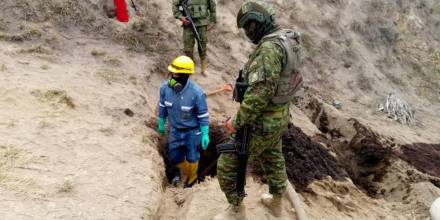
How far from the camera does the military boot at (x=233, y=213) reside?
16.0ft

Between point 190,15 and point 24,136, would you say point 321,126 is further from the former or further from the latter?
point 24,136

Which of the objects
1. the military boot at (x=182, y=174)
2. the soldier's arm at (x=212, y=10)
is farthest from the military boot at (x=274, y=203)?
the soldier's arm at (x=212, y=10)

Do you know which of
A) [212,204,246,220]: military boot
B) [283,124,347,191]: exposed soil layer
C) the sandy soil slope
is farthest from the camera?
[283,124,347,191]: exposed soil layer

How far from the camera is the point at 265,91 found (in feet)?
13.6

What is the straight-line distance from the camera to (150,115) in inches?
285

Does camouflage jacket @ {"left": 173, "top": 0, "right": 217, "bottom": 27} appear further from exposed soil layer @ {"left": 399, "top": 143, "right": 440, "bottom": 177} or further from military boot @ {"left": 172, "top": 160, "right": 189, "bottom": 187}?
exposed soil layer @ {"left": 399, "top": 143, "right": 440, "bottom": 177}

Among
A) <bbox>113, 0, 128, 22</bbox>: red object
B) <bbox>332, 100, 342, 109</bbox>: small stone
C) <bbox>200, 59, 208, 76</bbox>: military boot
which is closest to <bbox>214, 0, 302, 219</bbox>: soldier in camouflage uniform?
<bbox>200, 59, 208, 76</bbox>: military boot

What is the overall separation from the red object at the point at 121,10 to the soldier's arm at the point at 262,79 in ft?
19.7

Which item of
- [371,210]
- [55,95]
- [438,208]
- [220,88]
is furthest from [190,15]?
[438,208]

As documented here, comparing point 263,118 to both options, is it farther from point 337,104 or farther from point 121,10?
point 337,104

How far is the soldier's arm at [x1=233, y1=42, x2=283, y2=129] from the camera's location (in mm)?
4109

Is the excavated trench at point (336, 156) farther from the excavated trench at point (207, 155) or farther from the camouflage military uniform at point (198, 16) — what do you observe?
the camouflage military uniform at point (198, 16)

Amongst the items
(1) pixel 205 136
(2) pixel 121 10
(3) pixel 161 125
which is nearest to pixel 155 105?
(3) pixel 161 125

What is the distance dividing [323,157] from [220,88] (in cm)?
249
